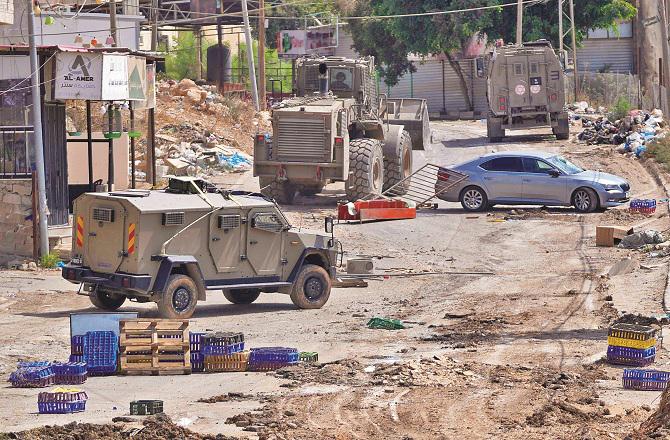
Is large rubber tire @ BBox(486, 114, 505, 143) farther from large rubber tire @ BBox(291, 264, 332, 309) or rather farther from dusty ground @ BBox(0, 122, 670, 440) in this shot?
large rubber tire @ BBox(291, 264, 332, 309)

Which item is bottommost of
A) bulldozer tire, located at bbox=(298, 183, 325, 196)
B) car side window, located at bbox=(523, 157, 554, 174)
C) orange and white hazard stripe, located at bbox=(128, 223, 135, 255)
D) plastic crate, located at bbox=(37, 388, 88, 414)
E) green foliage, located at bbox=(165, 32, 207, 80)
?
plastic crate, located at bbox=(37, 388, 88, 414)

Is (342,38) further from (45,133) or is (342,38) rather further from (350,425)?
(350,425)

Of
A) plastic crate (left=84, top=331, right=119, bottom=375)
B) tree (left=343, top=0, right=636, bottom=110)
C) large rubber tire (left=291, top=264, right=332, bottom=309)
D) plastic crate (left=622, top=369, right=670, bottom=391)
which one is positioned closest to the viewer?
plastic crate (left=622, top=369, right=670, bottom=391)

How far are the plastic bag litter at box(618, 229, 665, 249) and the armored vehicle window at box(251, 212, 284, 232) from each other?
8.43 meters

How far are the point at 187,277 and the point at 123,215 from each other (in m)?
1.27

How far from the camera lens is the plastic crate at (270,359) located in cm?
1443

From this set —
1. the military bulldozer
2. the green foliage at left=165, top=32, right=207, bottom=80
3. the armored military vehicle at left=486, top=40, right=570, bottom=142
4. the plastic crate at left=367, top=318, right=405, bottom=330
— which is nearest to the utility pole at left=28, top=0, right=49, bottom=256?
the military bulldozer

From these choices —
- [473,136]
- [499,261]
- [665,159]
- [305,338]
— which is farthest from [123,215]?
[473,136]

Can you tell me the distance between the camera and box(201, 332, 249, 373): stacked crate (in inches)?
567

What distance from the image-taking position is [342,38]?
→ 74625 mm

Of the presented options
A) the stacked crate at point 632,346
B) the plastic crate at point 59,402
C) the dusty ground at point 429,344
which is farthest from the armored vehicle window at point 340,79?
the plastic crate at point 59,402

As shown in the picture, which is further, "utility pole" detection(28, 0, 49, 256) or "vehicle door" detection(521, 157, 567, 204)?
"vehicle door" detection(521, 157, 567, 204)

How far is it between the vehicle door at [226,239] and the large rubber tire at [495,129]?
26067mm

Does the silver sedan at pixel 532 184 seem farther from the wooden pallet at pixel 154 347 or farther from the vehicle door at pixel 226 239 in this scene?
the wooden pallet at pixel 154 347
